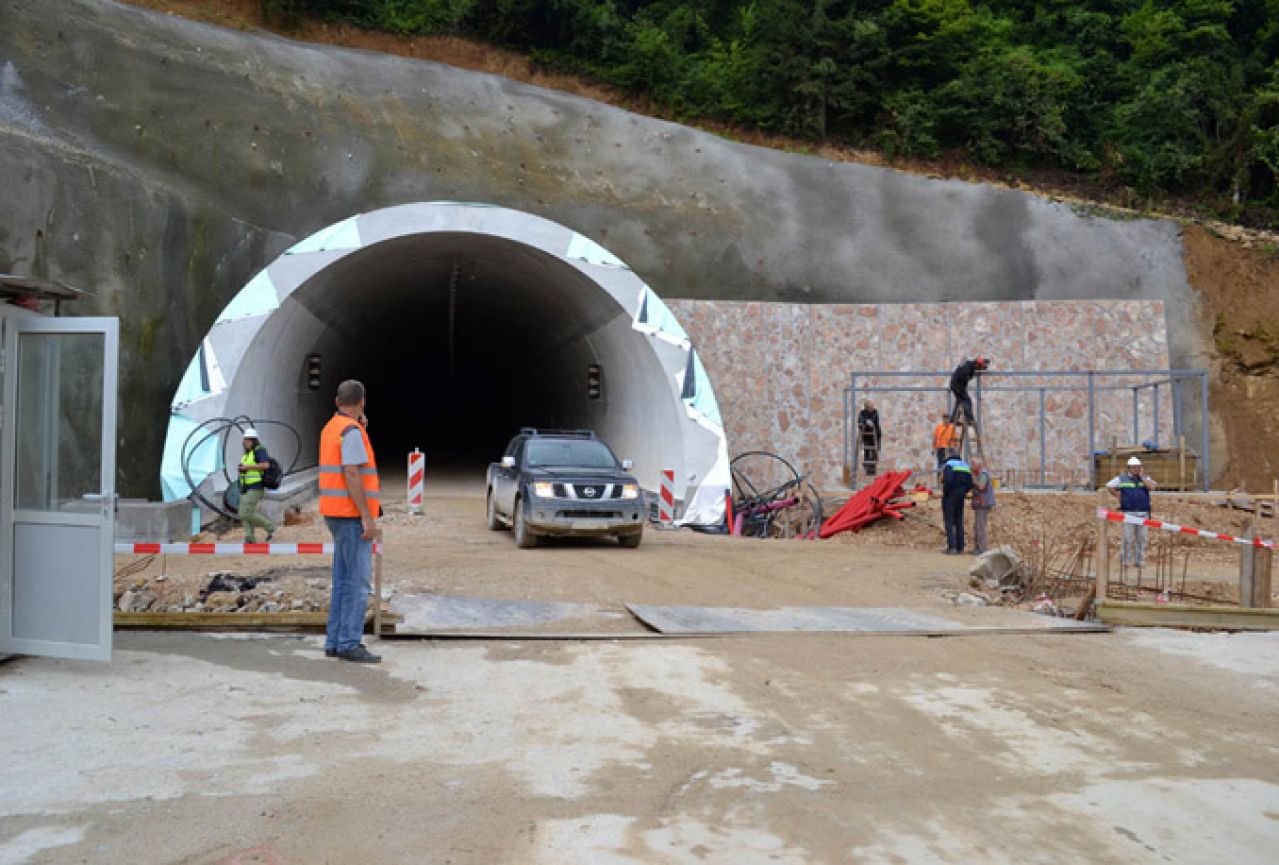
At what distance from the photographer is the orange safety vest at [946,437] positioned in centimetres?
1844

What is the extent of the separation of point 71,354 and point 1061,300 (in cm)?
2304

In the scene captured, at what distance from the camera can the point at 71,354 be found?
768 cm

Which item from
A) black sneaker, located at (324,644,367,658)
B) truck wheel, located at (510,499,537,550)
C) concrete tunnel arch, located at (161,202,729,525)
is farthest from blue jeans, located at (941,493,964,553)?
black sneaker, located at (324,644,367,658)

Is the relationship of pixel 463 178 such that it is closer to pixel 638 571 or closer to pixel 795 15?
pixel 795 15

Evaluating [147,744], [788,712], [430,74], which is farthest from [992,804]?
[430,74]

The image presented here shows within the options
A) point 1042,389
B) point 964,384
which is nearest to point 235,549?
point 964,384

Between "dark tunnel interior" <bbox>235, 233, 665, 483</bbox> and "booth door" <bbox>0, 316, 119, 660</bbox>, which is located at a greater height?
"dark tunnel interior" <bbox>235, 233, 665, 483</bbox>

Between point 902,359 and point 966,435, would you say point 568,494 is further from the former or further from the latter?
point 902,359

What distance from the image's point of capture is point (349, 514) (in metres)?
7.82

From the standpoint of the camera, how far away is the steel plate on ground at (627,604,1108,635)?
31.4 ft

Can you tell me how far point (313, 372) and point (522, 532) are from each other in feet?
35.6

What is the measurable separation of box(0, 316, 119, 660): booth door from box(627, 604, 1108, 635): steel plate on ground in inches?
171

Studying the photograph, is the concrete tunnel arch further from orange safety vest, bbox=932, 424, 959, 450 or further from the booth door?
the booth door

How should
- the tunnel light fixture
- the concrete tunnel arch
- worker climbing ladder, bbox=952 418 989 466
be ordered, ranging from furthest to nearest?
the tunnel light fixture → the concrete tunnel arch → worker climbing ladder, bbox=952 418 989 466
